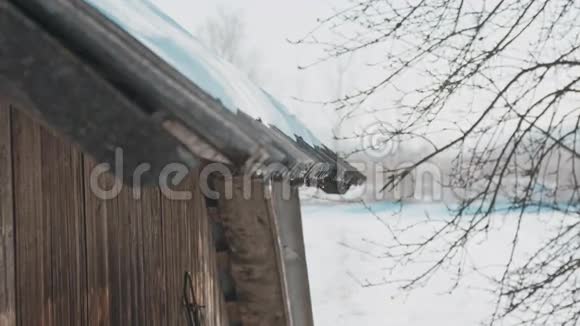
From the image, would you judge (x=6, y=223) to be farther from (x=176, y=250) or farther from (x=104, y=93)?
(x=104, y=93)

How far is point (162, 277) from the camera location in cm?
219

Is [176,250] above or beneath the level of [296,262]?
above

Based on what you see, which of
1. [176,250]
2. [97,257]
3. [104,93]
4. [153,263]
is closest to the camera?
[104,93]

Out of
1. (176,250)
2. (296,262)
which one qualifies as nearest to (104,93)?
(176,250)

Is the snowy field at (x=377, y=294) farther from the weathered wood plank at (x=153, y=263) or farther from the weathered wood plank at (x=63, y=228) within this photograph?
the weathered wood plank at (x=63, y=228)

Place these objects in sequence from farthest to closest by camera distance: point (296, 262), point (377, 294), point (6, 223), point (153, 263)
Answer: point (377, 294)
point (296, 262)
point (153, 263)
point (6, 223)

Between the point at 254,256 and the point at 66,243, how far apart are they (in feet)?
1.92

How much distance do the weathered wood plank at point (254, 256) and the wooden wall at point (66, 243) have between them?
0.96ft

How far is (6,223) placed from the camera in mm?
1847

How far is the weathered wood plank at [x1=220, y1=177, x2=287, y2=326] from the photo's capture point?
1.97 metres

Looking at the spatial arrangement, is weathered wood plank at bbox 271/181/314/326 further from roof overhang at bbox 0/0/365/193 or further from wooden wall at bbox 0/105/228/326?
roof overhang at bbox 0/0/365/193

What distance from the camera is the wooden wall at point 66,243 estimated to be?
1854mm

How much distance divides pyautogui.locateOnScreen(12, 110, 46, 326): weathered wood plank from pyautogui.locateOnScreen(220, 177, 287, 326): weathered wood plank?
1.82 feet

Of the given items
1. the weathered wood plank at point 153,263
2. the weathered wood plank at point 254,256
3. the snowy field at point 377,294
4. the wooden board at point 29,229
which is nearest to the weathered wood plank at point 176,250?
the weathered wood plank at point 153,263
